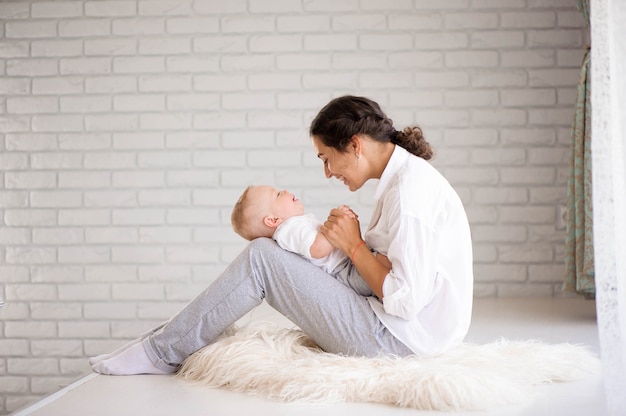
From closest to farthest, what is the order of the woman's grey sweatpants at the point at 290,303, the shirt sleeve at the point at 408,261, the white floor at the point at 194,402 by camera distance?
the white floor at the point at 194,402 → the shirt sleeve at the point at 408,261 → the woman's grey sweatpants at the point at 290,303

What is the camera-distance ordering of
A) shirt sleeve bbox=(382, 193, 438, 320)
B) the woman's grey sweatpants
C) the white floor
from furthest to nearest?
the woman's grey sweatpants → shirt sleeve bbox=(382, 193, 438, 320) → the white floor

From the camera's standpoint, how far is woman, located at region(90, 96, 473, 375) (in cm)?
231

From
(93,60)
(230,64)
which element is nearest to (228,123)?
(230,64)

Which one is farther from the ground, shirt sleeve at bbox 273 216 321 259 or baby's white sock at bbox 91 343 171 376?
shirt sleeve at bbox 273 216 321 259

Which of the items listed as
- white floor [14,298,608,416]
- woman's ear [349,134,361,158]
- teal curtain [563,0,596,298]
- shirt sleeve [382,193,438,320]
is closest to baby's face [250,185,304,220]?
woman's ear [349,134,361,158]

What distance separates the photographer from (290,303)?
238cm

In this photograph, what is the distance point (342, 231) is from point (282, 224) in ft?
0.67

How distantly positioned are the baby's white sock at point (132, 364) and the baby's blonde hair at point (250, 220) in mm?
516

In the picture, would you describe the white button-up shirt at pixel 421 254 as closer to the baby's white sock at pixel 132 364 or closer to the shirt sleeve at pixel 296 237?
the shirt sleeve at pixel 296 237

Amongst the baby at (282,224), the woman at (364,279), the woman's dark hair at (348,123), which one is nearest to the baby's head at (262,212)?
the baby at (282,224)

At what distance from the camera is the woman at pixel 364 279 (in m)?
2.31

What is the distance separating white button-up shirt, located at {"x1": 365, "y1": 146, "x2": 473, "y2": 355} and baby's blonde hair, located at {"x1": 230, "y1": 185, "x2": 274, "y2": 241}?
348 millimetres

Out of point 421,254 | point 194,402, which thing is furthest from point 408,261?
point 194,402

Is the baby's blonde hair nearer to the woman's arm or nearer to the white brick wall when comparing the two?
the woman's arm
